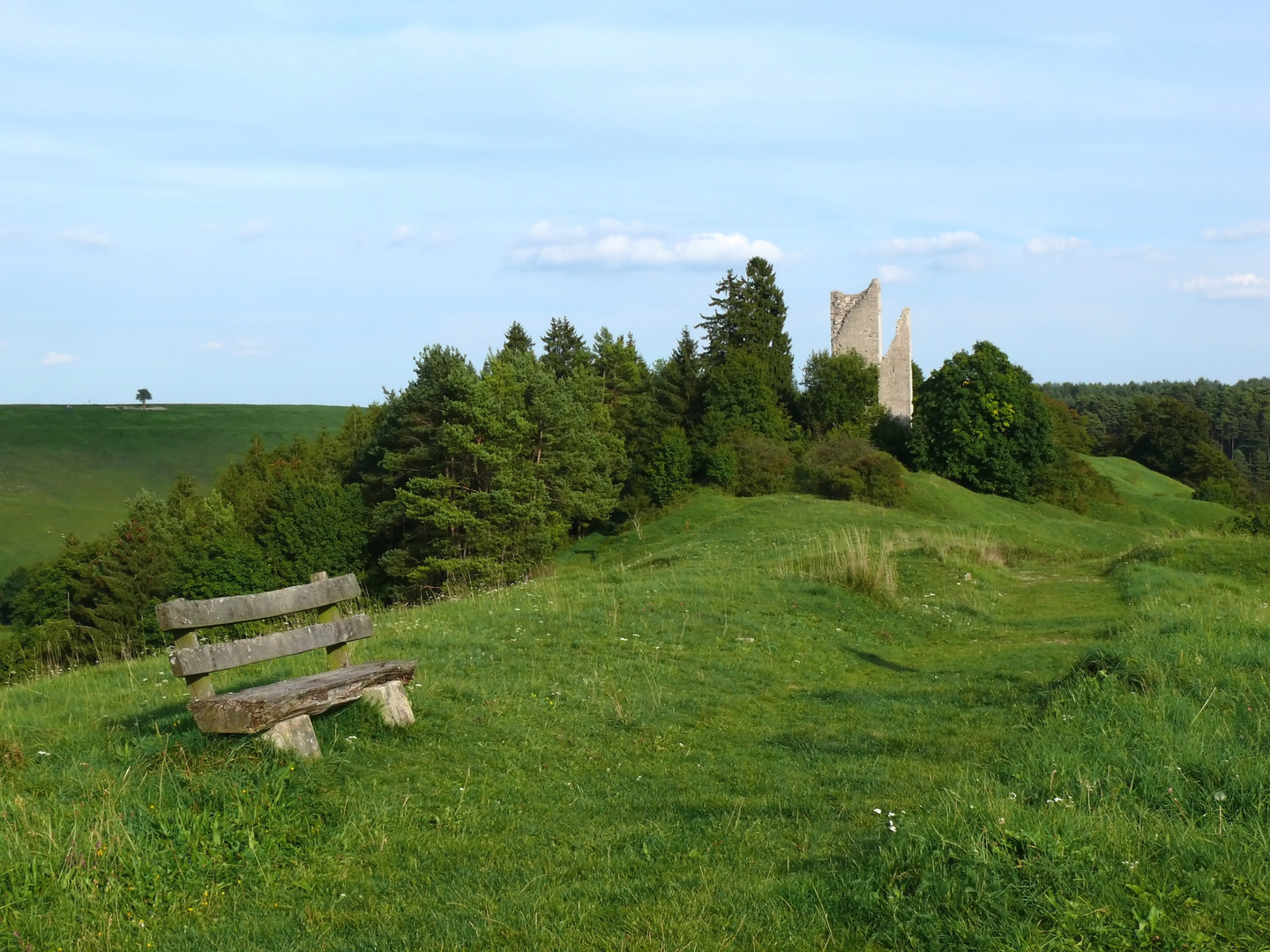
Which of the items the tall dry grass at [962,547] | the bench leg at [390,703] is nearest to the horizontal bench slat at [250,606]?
the bench leg at [390,703]

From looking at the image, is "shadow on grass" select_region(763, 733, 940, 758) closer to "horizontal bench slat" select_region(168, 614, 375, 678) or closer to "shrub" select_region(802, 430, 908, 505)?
"horizontal bench slat" select_region(168, 614, 375, 678)

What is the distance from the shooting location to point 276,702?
690 cm

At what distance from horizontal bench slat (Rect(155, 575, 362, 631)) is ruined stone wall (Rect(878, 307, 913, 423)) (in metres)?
64.3

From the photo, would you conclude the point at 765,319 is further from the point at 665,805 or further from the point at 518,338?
the point at 665,805

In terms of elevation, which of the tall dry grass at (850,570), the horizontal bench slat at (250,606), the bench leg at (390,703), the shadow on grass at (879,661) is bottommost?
the shadow on grass at (879,661)

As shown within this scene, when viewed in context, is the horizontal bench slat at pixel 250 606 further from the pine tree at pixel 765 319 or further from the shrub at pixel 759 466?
the pine tree at pixel 765 319

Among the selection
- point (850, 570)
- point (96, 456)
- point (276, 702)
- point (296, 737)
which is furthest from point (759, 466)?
point (96, 456)

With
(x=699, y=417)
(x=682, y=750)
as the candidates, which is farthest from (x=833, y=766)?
(x=699, y=417)

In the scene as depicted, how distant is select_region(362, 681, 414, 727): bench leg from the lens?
818cm

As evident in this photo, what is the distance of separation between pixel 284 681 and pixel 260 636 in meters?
0.40

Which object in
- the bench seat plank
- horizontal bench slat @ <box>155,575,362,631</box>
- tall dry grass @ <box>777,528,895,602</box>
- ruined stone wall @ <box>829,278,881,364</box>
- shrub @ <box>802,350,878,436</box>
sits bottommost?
tall dry grass @ <box>777,528,895,602</box>

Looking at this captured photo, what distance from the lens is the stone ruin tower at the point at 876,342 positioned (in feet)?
229

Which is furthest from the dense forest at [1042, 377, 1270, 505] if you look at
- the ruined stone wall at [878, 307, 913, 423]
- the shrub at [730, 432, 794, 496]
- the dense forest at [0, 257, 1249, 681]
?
the shrub at [730, 432, 794, 496]

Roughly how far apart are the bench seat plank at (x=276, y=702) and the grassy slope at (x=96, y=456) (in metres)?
93.5
